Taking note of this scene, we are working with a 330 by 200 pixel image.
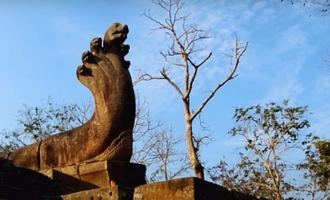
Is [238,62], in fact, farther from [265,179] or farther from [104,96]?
[104,96]

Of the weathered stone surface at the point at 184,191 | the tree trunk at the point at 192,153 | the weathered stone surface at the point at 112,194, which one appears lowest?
the weathered stone surface at the point at 184,191

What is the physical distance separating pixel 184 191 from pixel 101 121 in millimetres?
2721

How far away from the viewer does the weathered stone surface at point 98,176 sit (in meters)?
5.61

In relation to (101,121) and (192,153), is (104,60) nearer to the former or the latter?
(101,121)

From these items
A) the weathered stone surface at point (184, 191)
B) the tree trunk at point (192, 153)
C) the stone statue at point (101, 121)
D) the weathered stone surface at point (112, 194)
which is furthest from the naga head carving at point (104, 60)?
the tree trunk at point (192, 153)

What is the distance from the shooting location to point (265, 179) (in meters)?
21.8

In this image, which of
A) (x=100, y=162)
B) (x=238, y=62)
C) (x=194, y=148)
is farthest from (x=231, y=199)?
(x=238, y=62)

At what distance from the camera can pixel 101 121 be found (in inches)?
239

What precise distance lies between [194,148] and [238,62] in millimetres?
3126

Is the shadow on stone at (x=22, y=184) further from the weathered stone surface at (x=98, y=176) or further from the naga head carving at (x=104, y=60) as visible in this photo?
the naga head carving at (x=104, y=60)

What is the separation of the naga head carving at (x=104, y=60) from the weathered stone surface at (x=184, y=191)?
2.75 metres

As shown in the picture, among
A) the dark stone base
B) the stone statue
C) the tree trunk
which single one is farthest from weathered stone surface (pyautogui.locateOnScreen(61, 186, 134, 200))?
the tree trunk

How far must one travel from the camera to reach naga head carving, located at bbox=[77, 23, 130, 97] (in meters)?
6.36

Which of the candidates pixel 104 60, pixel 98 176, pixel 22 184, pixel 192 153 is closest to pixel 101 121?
pixel 98 176
